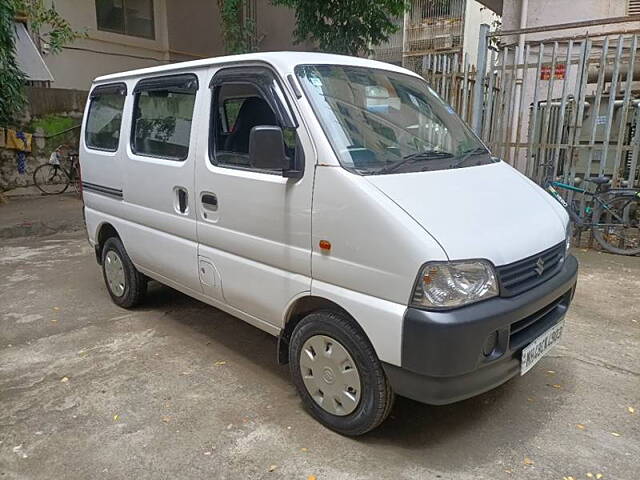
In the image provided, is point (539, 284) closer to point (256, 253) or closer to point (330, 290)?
point (330, 290)

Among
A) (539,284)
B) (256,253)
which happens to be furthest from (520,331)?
(256,253)

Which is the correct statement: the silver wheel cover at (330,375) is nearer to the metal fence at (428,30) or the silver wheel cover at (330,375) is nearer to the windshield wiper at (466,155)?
the windshield wiper at (466,155)

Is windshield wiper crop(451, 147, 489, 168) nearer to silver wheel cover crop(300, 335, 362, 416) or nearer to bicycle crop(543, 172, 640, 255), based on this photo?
silver wheel cover crop(300, 335, 362, 416)

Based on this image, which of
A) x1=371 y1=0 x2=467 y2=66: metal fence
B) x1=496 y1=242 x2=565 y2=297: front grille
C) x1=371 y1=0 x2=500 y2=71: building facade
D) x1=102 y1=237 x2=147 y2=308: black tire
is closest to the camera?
x1=496 y1=242 x2=565 y2=297: front grille

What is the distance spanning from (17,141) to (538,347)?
10514 millimetres

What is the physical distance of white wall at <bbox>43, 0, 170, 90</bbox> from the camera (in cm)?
1230

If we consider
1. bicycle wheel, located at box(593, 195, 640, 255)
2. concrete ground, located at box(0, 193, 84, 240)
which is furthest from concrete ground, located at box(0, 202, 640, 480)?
concrete ground, located at box(0, 193, 84, 240)

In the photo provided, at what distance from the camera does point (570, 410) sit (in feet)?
9.53

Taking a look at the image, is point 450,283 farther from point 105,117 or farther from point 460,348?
point 105,117

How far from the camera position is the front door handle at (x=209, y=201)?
3.10 m

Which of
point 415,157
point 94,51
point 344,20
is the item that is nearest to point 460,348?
point 415,157

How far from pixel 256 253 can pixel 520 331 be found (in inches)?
58.4

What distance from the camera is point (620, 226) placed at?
6078 mm

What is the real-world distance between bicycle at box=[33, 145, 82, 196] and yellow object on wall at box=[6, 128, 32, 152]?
481mm
